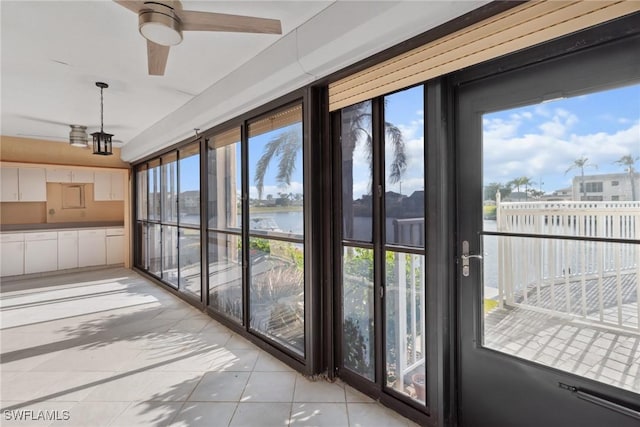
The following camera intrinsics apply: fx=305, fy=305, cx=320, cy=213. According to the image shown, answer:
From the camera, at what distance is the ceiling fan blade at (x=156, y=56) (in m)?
1.93

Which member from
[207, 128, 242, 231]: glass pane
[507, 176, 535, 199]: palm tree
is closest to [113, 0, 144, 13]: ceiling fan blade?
[207, 128, 242, 231]: glass pane

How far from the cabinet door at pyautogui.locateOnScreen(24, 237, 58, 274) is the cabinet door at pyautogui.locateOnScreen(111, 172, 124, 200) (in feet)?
4.90

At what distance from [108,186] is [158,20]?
6954 millimetres

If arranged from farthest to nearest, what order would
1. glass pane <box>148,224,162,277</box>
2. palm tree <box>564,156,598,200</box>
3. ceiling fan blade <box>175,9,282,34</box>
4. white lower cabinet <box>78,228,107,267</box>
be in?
1. white lower cabinet <box>78,228,107,267</box>
2. glass pane <box>148,224,162,277</box>
3. ceiling fan blade <box>175,9,282,34</box>
4. palm tree <box>564,156,598,200</box>

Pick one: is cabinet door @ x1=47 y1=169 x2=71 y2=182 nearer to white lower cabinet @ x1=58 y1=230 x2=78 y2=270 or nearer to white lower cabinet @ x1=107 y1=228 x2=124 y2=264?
white lower cabinet @ x1=58 y1=230 x2=78 y2=270

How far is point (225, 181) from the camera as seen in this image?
363cm

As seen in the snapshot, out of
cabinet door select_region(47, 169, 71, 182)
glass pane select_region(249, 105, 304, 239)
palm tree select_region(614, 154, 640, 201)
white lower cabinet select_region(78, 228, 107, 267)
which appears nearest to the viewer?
palm tree select_region(614, 154, 640, 201)

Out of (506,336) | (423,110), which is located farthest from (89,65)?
(506,336)

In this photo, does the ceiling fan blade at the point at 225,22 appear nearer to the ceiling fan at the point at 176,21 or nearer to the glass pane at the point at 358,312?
the ceiling fan at the point at 176,21

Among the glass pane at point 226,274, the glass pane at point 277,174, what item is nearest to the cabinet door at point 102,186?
the glass pane at point 226,274

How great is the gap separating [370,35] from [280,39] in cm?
92

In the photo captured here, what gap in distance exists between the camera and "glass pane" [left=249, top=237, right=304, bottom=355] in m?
2.74

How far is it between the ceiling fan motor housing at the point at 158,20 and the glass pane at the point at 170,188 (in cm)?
346

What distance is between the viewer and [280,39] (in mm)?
2383
